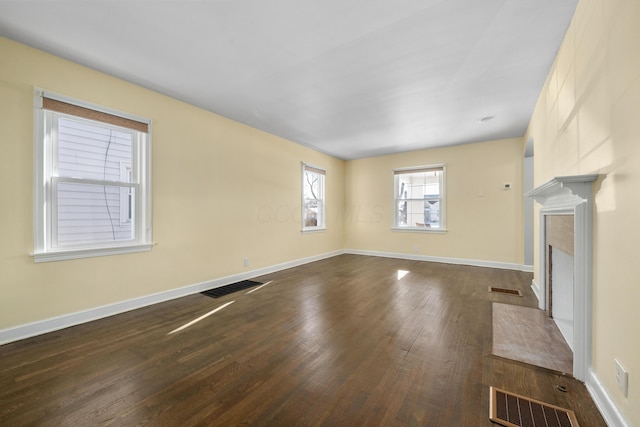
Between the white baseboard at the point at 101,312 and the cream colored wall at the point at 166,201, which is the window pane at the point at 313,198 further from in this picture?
the white baseboard at the point at 101,312

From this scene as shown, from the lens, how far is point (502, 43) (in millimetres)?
2385

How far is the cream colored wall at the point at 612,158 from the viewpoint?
1.27m

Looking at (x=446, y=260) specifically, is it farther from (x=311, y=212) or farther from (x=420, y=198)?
(x=311, y=212)

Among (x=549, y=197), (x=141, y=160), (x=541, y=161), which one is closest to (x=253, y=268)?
(x=141, y=160)

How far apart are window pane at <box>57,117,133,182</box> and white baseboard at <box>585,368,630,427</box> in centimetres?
452

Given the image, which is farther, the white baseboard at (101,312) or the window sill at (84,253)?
the window sill at (84,253)

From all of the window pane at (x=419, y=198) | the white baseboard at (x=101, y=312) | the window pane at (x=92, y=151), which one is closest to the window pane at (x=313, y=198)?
the window pane at (x=419, y=198)

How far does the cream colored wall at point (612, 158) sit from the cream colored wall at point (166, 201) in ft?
13.5

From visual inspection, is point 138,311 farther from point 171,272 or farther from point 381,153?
point 381,153

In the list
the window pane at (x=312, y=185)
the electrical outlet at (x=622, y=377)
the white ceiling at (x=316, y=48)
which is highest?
the white ceiling at (x=316, y=48)

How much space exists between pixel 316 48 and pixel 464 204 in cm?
480

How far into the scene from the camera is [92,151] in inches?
114

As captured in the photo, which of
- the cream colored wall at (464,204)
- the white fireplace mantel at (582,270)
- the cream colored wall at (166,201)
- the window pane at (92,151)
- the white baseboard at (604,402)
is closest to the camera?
the white baseboard at (604,402)

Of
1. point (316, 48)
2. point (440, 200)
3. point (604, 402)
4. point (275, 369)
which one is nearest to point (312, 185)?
point (440, 200)
